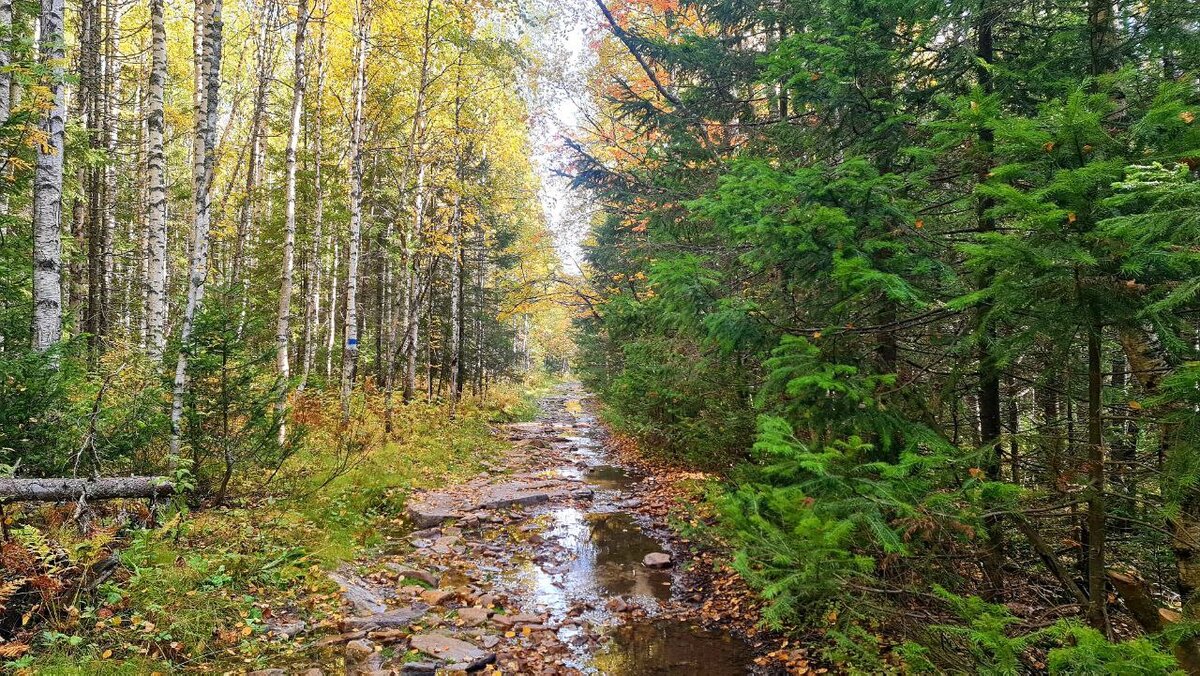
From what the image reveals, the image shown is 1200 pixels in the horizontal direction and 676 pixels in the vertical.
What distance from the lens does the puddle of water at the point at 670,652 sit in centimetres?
554

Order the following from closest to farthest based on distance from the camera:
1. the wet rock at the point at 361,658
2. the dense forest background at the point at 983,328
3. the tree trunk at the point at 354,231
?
1. the dense forest background at the point at 983,328
2. the wet rock at the point at 361,658
3. the tree trunk at the point at 354,231

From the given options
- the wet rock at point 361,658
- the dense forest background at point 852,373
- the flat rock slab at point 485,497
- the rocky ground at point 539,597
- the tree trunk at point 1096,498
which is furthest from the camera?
the flat rock slab at point 485,497

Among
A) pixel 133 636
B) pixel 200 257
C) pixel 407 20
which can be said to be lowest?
pixel 133 636

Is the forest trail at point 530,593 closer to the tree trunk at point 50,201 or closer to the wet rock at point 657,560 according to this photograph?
the wet rock at point 657,560

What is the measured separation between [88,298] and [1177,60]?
20020 mm

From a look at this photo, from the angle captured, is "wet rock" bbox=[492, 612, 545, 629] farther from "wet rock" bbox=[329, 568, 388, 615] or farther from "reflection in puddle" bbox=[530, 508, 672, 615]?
"wet rock" bbox=[329, 568, 388, 615]

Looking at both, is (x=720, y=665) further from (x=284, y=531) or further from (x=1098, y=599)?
(x=284, y=531)

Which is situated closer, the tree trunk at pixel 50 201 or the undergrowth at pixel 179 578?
the undergrowth at pixel 179 578

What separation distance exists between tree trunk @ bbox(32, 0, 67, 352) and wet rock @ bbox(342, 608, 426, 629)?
5.20 metres

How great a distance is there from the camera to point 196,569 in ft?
18.2

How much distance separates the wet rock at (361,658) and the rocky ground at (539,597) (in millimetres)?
16

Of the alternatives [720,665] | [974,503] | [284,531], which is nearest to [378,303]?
[284,531]

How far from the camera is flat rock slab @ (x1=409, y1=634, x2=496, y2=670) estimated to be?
5.32 metres

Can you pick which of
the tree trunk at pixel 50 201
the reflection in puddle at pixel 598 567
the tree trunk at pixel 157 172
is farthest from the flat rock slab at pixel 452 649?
the tree trunk at pixel 157 172
